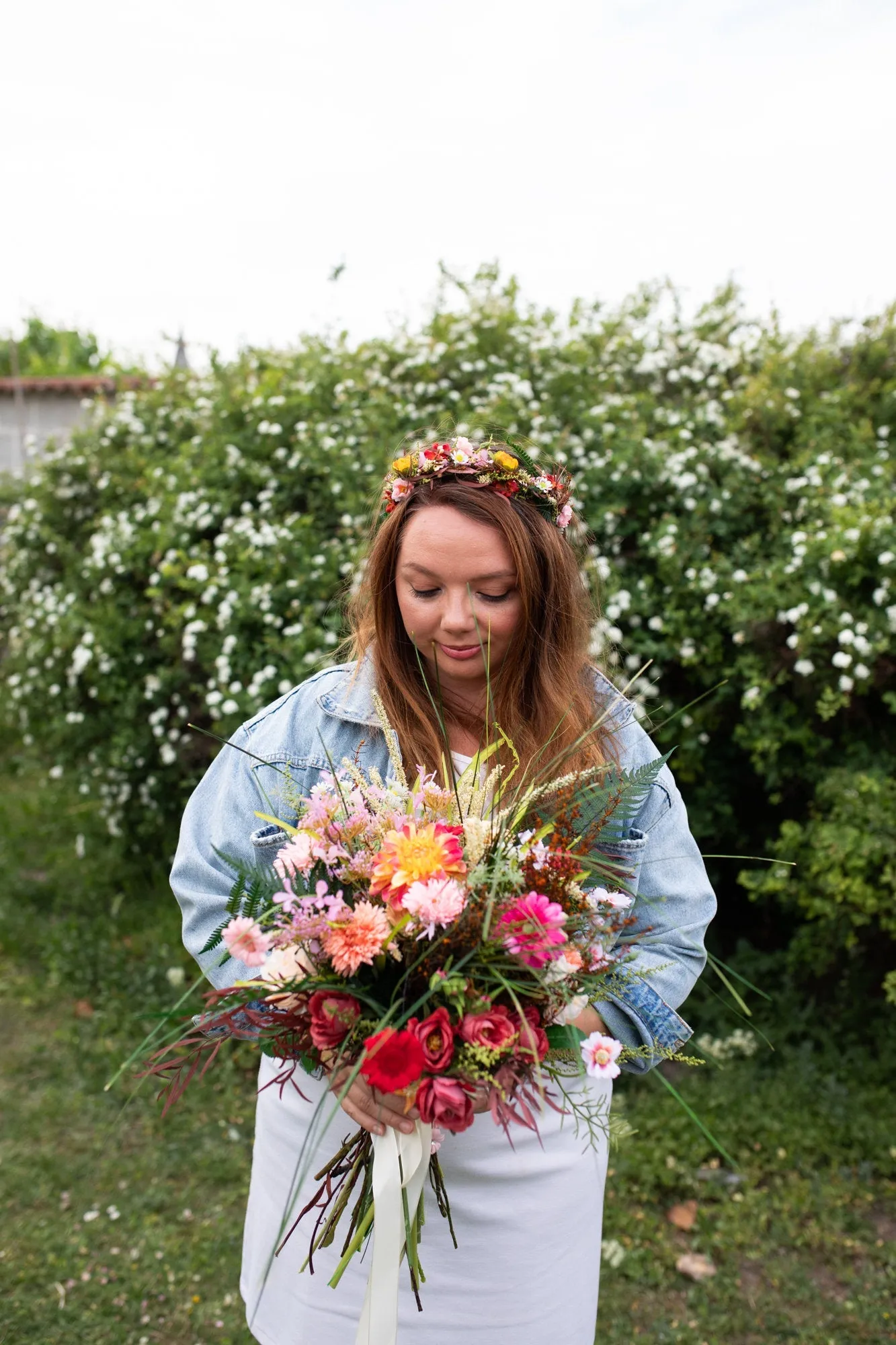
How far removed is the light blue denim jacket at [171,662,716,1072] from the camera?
1610 mm

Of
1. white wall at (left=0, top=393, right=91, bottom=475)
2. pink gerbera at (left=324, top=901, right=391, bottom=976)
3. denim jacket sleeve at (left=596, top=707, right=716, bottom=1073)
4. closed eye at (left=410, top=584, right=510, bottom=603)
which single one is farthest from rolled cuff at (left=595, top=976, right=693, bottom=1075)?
white wall at (left=0, top=393, right=91, bottom=475)

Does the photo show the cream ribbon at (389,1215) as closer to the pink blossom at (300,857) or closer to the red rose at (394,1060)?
the red rose at (394,1060)

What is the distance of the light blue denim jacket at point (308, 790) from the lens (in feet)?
5.28

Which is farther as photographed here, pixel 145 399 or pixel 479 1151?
pixel 145 399

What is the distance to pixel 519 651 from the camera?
69.3 inches

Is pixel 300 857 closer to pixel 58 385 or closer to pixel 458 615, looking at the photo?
pixel 458 615

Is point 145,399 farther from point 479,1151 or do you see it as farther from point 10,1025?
point 479,1151

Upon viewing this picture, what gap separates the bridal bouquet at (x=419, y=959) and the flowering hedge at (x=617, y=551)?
1564mm

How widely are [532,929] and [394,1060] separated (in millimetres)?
215

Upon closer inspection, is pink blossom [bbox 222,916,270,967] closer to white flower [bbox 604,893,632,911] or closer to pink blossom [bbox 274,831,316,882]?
pink blossom [bbox 274,831,316,882]

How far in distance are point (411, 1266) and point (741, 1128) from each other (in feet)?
7.30

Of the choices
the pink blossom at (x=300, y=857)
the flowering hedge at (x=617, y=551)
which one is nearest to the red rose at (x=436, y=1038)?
the pink blossom at (x=300, y=857)

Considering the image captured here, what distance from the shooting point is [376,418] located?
13.0 feet

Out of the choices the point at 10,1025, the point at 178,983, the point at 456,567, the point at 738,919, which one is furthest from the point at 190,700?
the point at 456,567
